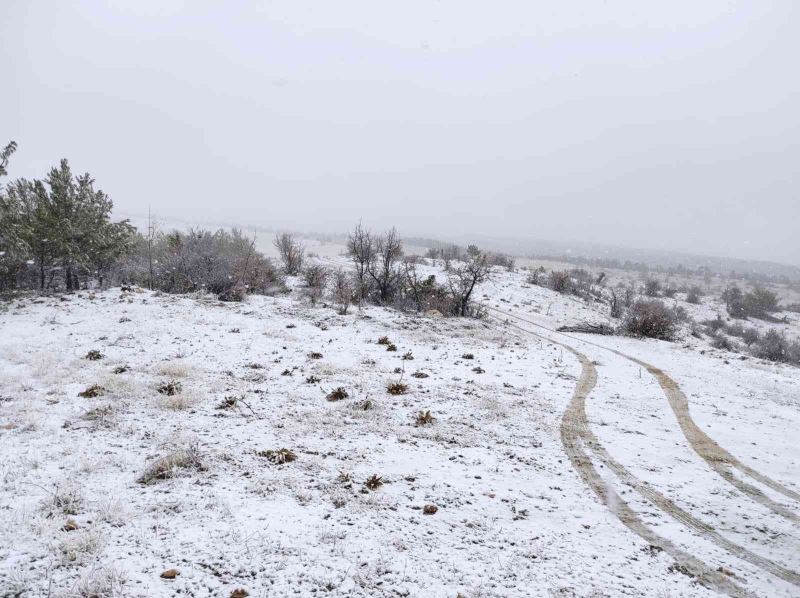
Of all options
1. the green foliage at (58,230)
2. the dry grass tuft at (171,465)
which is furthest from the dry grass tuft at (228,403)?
the green foliage at (58,230)

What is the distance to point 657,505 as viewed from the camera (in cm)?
560

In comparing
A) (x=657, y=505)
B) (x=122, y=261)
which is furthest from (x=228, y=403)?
(x=122, y=261)

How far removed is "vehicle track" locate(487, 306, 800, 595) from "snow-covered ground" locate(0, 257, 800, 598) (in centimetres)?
4

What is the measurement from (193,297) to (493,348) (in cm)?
1285

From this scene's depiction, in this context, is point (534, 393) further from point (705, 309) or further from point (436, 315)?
point (705, 309)

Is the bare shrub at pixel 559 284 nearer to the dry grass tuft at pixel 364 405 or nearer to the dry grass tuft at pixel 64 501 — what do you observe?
the dry grass tuft at pixel 364 405

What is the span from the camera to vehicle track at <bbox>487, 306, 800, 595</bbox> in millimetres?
4398

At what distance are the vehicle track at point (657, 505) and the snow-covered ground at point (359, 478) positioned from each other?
0.04m

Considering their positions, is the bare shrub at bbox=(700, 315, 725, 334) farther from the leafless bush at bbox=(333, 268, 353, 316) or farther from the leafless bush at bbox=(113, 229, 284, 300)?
the leafless bush at bbox=(113, 229, 284, 300)

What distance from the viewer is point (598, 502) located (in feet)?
18.3

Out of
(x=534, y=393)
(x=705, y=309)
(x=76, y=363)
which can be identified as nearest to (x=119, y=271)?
(x=76, y=363)

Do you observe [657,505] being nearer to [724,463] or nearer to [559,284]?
[724,463]

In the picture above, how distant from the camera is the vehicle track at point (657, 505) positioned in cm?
440

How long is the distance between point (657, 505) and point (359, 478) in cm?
409
